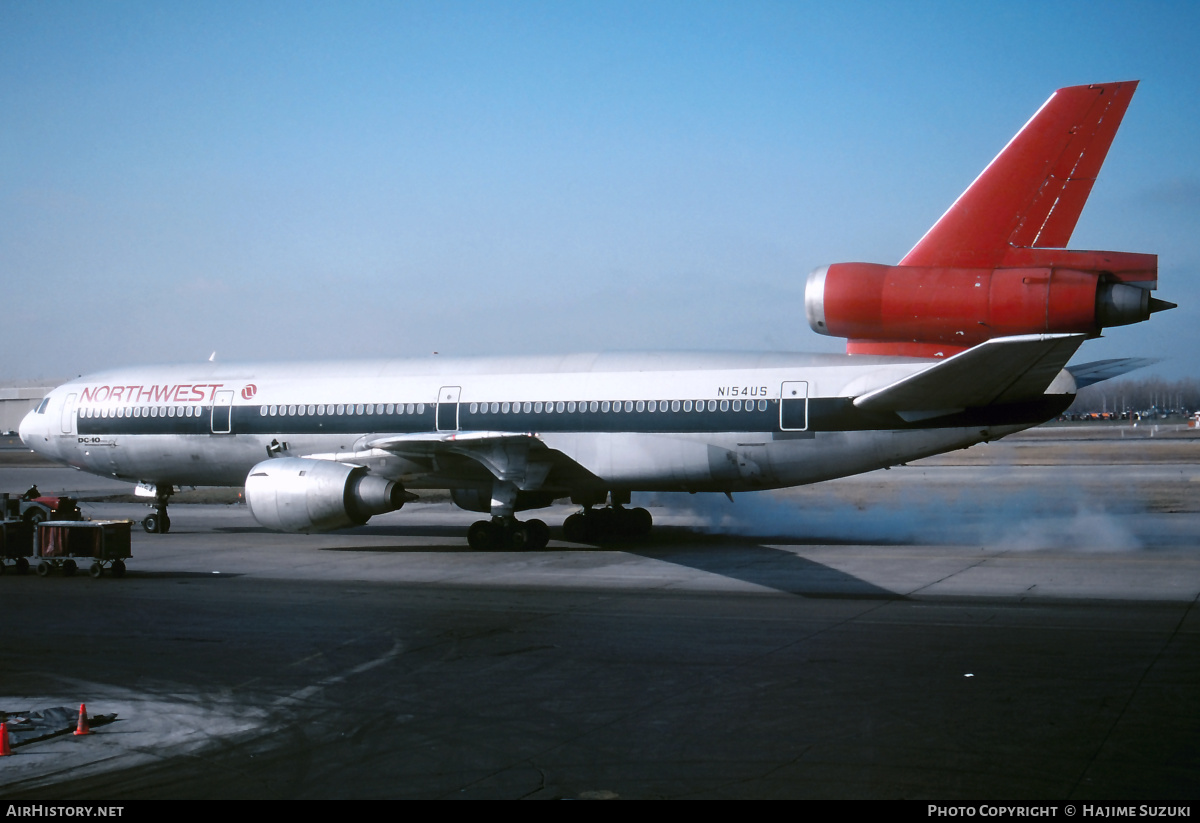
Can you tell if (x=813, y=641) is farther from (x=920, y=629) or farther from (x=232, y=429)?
(x=232, y=429)

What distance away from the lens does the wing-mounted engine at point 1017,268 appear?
598 inches

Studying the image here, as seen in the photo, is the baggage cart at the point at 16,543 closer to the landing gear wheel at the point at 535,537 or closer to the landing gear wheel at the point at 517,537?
the landing gear wheel at the point at 517,537

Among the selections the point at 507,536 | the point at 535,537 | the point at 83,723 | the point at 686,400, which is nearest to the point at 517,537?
the point at 507,536

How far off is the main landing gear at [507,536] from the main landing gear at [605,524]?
1639 millimetres

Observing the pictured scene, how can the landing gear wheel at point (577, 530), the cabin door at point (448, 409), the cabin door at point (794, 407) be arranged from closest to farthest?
1. the cabin door at point (794, 407)
2. the cabin door at point (448, 409)
3. the landing gear wheel at point (577, 530)

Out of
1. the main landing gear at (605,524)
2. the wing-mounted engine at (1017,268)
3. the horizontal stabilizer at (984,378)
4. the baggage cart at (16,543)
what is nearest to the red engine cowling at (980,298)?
the wing-mounted engine at (1017,268)

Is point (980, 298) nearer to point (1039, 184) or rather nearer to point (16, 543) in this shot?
point (1039, 184)

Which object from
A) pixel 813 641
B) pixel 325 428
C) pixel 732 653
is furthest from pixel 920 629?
pixel 325 428

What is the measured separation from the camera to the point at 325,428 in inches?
914

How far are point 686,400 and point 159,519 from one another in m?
13.8

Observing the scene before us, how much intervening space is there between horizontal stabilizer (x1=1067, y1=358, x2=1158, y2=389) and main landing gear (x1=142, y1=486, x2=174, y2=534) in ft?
67.6

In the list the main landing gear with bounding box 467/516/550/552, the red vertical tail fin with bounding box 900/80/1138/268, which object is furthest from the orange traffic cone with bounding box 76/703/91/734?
the red vertical tail fin with bounding box 900/80/1138/268

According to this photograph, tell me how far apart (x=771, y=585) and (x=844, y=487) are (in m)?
22.7

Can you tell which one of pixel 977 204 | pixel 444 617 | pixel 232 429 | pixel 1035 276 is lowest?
pixel 444 617
